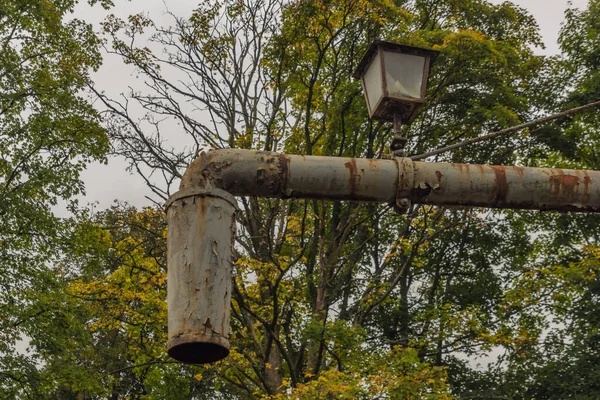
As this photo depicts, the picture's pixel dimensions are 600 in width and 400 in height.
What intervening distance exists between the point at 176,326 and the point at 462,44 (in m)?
15.2

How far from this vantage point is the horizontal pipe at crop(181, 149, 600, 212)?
120 inches

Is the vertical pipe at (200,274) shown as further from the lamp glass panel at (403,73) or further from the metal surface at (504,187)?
the lamp glass panel at (403,73)

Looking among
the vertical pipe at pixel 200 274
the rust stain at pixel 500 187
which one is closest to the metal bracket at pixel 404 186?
the rust stain at pixel 500 187

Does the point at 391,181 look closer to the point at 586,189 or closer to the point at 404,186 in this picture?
the point at 404,186

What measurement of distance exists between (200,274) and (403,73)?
5.33ft

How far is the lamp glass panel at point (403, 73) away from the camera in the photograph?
3631 millimetres

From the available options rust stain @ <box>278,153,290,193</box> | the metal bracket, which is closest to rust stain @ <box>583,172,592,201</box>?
the metal bracket

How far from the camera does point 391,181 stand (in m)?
3.19

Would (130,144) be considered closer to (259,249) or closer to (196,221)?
(259,249)

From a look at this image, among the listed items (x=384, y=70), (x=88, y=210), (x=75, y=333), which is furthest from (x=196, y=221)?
(x=88, y=210)

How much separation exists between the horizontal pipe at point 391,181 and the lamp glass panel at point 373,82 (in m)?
0.56

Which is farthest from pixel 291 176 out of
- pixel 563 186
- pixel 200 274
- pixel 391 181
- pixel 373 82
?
pixel 563 186

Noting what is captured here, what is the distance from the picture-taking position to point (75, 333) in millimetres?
14797

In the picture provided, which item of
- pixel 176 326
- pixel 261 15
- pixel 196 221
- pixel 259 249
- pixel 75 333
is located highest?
pixel 261 15
